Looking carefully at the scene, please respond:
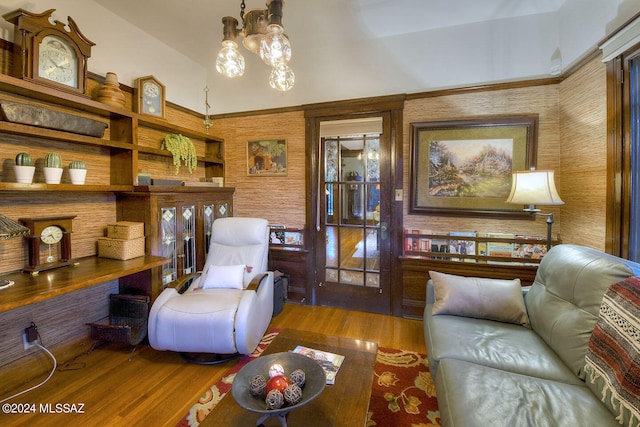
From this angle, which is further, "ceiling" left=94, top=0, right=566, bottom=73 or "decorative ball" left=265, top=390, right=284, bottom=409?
"ceiling" left=94, top=0, right=566, bottom=73

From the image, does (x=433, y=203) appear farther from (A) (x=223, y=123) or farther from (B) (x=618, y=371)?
(A) (x=223, y=123)

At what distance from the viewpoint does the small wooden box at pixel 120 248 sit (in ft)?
7.68

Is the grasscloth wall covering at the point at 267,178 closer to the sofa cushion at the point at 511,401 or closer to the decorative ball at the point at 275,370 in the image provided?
the decorative ball at the point at 275,370

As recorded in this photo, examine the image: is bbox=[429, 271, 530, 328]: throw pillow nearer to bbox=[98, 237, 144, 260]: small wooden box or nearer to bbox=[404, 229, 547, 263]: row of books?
bbox=[404, 229, 547, 263]: row of books

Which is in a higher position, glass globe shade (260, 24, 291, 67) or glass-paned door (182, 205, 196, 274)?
glass globe shade (260, 24, 291, 67)

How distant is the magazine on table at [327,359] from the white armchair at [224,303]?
0.64m

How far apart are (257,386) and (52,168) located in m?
2.11

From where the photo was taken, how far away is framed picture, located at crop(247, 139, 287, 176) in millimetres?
3465

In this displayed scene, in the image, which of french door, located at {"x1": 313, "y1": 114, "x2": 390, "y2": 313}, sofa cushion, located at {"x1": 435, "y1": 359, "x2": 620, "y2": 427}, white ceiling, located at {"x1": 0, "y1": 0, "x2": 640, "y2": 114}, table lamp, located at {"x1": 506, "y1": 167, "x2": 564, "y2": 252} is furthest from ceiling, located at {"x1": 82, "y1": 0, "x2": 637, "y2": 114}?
sofa cushion, located at {"x1": 435, "y1": 359, "x2": 620, "y2": 427}

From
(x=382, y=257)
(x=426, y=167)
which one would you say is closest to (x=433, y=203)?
(x=426, y=167)

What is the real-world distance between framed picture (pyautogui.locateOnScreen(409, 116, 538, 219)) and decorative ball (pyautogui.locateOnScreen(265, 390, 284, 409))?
7.68ft

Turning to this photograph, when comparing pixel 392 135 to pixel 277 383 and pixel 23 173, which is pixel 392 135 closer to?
pixel 277 383

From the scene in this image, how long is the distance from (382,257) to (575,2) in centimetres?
265

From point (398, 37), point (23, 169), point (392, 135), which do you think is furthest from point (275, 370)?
point (398, 37)
